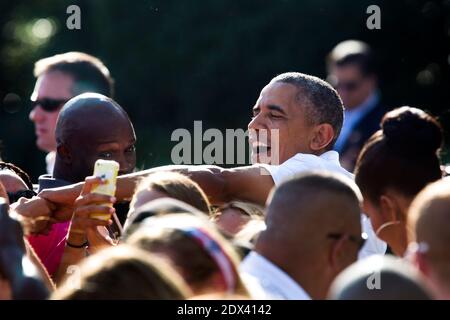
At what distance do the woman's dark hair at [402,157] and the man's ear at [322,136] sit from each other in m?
1.07

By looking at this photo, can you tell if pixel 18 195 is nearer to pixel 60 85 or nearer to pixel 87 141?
pixel 87 141

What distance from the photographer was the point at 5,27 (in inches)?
551

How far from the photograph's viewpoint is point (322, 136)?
5.45 metres

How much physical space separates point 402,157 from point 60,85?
3.11m

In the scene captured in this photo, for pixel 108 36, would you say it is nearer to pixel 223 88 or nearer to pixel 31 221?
pixel 223 88

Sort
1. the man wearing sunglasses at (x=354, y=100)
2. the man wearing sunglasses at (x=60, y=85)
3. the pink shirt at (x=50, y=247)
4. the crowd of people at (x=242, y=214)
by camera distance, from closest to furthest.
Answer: the crowd of people at (x=242, y=214) → the pink shirt at (x=50, y=247) → the man wearing sunglasses at (x=60, y=85) → the man wearing sunglasses at (x=354, y=100)

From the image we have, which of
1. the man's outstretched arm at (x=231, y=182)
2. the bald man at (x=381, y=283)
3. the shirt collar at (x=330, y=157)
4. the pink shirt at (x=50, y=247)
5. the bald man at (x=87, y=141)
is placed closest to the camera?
the bald man at (x=381, y=283)

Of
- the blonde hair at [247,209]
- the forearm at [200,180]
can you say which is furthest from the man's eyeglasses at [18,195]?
the blonde hair at [247,209]

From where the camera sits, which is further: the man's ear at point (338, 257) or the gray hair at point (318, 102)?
the gray hair at point (318, 102)

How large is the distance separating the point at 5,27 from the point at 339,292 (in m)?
11.9

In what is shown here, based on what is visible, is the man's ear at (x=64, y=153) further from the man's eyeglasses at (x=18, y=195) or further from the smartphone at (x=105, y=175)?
the smartphone at (x=105, y=175)

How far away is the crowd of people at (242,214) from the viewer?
2.76 meters

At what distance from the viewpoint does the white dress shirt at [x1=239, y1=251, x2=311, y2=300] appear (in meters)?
3.28
